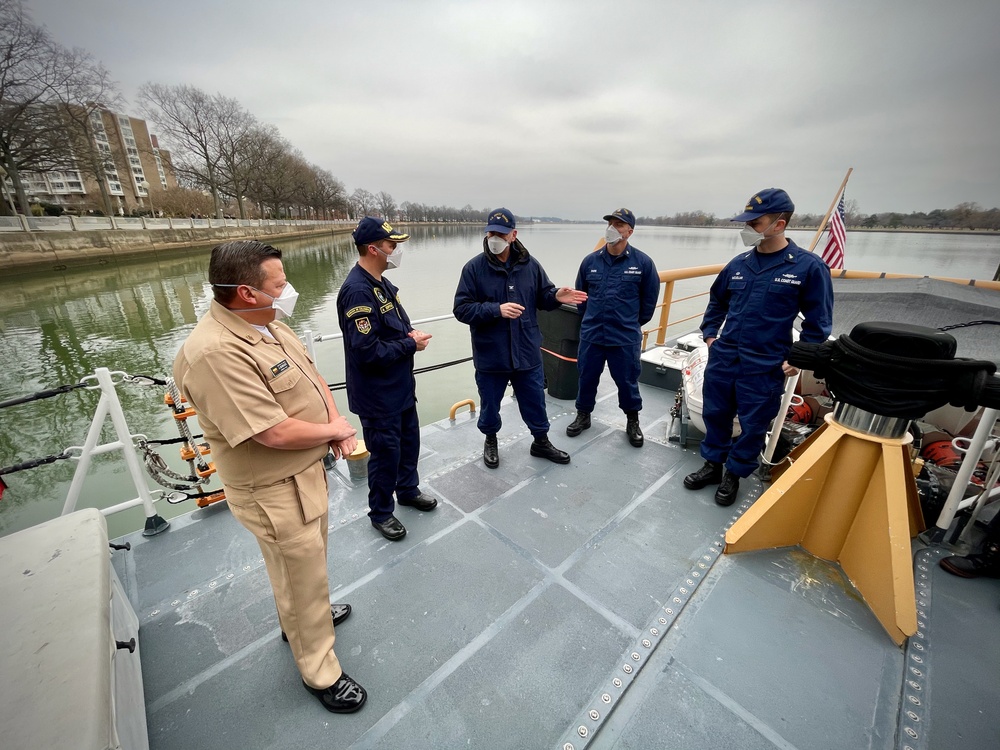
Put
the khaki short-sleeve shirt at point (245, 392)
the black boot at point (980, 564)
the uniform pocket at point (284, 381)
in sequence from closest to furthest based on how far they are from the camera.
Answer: the khaki short-sleeve shirt at point (245, 392) < the uniform pocket at point (284, 381) < the black boot at point (980, 564)

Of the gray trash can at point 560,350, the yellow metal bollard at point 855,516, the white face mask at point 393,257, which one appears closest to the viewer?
the yellow metal bollard at point 855,516

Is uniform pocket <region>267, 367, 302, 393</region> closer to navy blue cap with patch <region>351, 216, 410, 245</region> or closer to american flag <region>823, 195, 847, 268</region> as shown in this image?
navy blue cap with patch <region>351, 216, 410, 245</region>

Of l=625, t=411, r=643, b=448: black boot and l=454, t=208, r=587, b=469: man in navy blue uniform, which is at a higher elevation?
l=454, t=208, r=587, b=469: man in navy blue uniform

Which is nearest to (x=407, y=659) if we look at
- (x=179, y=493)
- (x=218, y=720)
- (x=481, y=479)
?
(x=218, y=720)

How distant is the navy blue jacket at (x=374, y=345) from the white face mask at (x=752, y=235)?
190cm

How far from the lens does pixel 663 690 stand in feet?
5.06

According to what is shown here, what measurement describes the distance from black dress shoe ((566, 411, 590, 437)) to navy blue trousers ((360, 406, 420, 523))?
4.71ft

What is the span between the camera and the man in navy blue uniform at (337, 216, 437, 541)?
6.77ft

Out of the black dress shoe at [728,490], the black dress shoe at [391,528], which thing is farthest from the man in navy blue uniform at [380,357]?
the black dress shoe at [728,490]

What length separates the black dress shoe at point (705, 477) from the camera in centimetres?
273

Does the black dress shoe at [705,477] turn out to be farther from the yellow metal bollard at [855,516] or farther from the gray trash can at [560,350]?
the gray trash can at [560,350]

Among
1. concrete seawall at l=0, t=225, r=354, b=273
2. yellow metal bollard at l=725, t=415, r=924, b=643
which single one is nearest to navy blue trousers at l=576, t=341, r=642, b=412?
yellow metal bollard at l=725, t=415, r=924, b=643

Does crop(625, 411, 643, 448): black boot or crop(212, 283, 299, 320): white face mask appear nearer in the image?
crop(212, 283, 299, 320): white face mask

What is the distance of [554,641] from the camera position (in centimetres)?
173
